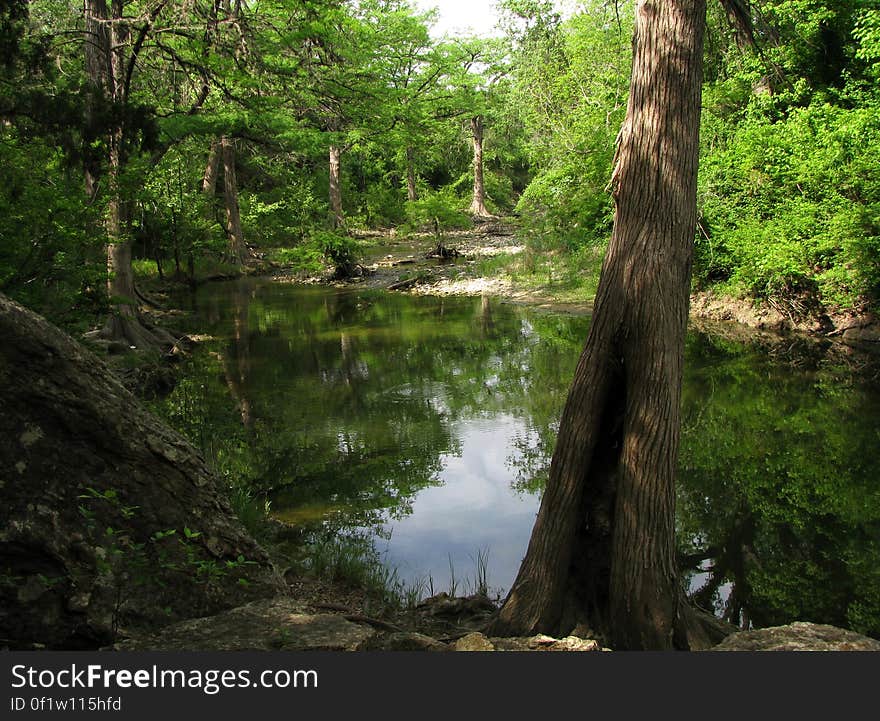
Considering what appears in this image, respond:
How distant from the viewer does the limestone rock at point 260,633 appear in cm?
348

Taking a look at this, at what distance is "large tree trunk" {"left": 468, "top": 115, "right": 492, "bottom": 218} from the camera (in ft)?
137

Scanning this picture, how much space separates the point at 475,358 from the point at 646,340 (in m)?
10.7

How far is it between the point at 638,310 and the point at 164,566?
3122 millimetres

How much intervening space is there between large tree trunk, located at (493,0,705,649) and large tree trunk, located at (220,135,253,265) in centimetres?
2685

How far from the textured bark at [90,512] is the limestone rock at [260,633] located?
0.80 ft

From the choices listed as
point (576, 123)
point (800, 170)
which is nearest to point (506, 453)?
point (800, 170)

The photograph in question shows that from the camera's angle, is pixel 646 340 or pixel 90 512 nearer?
pixel 90 512

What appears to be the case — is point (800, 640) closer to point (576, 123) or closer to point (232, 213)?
point (576, 123)

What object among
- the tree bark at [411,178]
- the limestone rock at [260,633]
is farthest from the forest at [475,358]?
the tree bark at [411,178]

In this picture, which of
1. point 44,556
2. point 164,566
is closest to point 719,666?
point 164,566

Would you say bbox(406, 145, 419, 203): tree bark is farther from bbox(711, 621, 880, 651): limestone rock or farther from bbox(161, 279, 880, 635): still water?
bbox(711, 621, 880, 651): limestone rock

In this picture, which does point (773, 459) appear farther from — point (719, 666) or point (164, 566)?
point (164, 566)

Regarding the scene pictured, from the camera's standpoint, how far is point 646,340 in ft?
13.9

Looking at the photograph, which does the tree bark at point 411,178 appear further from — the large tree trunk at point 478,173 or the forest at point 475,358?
the forest at point 475,358
